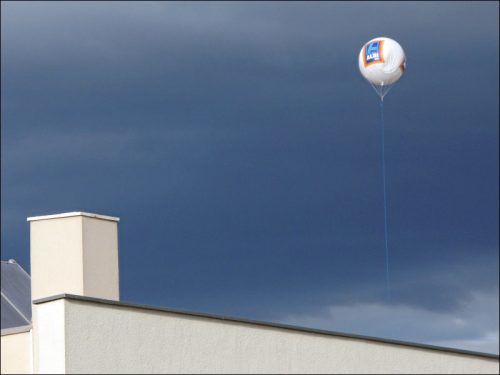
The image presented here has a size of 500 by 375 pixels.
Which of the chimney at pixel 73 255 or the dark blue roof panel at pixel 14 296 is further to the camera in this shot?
the dark blue roof panel at pixel 14 296

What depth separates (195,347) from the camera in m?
21.8

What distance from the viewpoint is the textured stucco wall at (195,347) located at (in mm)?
20188

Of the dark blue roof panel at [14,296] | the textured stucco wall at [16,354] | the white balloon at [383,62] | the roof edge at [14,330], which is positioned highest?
the white balloon at [383,62]

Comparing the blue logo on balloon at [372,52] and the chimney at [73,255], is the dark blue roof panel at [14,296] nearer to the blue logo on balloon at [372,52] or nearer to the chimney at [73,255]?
the chimney at [73,255]

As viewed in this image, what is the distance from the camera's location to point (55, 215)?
22.8 metres

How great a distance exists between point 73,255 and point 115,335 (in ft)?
8.17

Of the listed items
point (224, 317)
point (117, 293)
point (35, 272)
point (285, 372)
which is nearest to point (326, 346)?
point (285, 372)

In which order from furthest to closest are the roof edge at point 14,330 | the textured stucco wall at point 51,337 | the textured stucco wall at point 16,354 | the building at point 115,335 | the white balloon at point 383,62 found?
1. the white balloon at point 383,62
2. the roof edge at point 14,330
3. the textured stucco wall at point 16,354
4. the building at point 115,335
5. the textured stucco wall at point 51,337

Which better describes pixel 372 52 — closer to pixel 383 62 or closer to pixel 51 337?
pixel 383 62

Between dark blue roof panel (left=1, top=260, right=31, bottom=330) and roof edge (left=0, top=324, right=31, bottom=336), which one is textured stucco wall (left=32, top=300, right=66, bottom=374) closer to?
roof edge (left=0, top=324, right=31, bottom=336)

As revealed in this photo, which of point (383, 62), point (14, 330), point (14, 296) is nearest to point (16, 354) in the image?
point (14, 330)

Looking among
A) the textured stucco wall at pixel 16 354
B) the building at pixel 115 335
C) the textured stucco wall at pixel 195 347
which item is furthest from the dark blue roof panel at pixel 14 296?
the textured stucco wall at pixel 195 347

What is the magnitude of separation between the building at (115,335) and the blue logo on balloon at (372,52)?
50.7ft

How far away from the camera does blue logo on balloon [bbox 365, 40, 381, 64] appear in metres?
39.5
